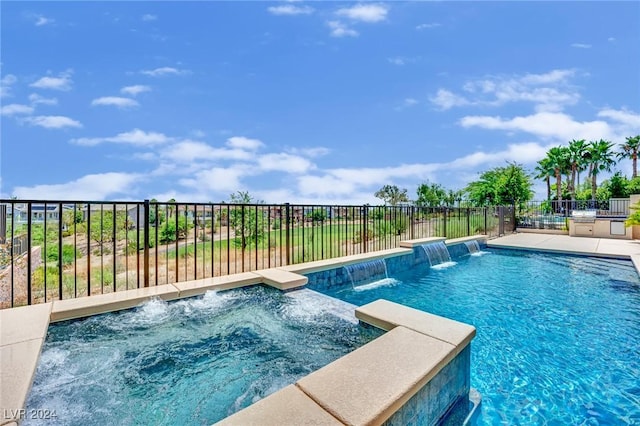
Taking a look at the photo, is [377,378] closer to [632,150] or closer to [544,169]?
[544,169]

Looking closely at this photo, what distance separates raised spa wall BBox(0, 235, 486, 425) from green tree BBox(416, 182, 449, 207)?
27166 mm

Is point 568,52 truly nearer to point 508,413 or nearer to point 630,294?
point 630,294

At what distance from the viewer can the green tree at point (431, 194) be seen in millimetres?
27969

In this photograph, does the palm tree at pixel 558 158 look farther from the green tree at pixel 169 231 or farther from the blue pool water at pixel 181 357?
the blue pool water at pixel 181 357

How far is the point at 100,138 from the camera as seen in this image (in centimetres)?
995

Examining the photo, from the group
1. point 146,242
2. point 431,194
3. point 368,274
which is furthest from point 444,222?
point 431,194

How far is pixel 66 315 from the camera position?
99.3 inches

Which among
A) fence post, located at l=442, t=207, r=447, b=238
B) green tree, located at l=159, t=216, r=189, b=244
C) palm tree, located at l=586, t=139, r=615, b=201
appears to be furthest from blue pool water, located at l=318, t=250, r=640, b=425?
palm tree, located at l=586, t=139, r=615, b=201

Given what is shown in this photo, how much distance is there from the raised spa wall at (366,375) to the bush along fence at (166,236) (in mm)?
811

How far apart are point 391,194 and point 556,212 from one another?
768 inches

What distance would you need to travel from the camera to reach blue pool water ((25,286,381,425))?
156cm

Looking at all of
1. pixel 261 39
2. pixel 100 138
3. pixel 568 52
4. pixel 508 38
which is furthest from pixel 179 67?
pixel 568 52

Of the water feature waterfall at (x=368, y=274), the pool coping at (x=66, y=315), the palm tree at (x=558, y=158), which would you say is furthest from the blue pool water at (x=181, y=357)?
the palm tree at (x=558, y=158)

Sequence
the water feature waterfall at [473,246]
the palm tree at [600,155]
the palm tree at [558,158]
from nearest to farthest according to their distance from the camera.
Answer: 1. the water feature waterfall at [473,246]
2. the palm tree at [600,155]
3. the palm tree at [558,158]
